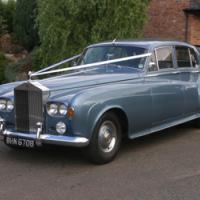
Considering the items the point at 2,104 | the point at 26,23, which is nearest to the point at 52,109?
the point at 2,104

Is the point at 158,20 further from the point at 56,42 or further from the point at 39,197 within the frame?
the point at 39,197

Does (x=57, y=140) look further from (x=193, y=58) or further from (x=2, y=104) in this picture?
(x=193, y=58)

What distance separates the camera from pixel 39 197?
17.3ft

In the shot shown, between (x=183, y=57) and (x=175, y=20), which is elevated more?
(x=175, y=20)

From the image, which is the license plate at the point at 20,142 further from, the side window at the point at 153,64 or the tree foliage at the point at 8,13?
the tree foliage at the point at 8,13

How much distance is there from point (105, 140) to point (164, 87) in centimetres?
160

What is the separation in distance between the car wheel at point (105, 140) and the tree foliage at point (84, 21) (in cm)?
612

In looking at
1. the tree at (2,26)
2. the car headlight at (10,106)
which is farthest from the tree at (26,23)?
the car headlight at (10,106)

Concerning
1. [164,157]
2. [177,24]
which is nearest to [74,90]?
[164,157]

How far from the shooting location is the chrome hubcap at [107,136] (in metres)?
6.49

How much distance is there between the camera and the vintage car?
245 inches

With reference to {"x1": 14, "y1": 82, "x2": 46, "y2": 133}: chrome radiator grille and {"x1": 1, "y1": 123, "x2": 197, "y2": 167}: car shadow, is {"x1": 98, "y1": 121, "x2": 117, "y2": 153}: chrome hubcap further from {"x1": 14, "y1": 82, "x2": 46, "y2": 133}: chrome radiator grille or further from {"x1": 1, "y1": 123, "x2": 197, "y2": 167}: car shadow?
{"x1": 14, "y1": 82, "x2": 46, "y2": 133}: chrome radiator grille

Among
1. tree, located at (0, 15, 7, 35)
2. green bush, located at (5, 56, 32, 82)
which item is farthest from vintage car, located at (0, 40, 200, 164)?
tree, located at (0, 15, 7, 35)

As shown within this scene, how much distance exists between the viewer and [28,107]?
6504mm
